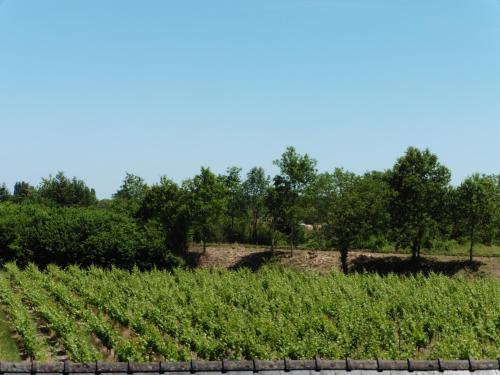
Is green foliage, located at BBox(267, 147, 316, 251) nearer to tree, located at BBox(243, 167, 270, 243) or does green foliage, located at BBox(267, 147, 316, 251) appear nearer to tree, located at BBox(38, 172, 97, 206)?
tree, located at BBox(243, 167, 270, 243)

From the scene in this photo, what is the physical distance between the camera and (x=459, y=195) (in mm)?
45188

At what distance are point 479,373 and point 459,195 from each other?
3354 cm

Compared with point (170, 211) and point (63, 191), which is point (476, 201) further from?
point (63, 191)

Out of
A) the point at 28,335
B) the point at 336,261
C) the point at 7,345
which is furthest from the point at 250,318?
the point at 336,261

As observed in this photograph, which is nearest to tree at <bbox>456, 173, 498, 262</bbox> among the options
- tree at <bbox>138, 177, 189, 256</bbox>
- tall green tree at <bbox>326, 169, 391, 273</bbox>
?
tall green tree at <bbox>326, 169, 391, 273</bbox>

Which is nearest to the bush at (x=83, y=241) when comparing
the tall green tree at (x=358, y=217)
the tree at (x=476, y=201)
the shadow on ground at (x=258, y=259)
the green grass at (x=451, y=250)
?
the shadow on ground at (x=258, y=259)

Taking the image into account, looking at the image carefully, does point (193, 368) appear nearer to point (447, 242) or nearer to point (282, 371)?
point (282, 371)

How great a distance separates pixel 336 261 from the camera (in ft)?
161

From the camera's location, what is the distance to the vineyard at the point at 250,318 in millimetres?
21312

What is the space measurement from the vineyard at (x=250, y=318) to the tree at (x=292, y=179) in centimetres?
1284

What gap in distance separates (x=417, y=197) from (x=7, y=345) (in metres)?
30.8

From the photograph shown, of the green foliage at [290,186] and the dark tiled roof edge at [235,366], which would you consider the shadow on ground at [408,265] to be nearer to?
the green foliage at [290,186]

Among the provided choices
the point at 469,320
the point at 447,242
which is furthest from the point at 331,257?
the point at 469,320

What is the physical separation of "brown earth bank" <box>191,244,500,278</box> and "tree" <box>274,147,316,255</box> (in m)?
1.97
